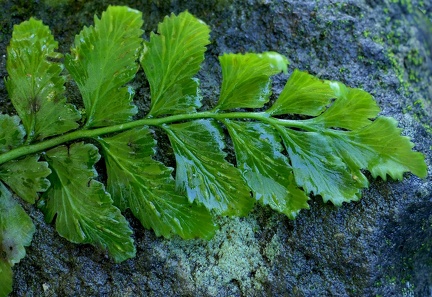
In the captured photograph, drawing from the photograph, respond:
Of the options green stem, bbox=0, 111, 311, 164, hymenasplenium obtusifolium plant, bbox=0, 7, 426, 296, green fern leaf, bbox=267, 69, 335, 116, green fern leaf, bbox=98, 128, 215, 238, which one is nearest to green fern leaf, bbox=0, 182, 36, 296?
hymenasplenium obtusifolium plant, bbox=0, 7, 426, 296

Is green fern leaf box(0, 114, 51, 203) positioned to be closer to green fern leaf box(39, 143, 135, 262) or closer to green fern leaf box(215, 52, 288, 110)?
green fern leaf box(39, 143, 135, 262)

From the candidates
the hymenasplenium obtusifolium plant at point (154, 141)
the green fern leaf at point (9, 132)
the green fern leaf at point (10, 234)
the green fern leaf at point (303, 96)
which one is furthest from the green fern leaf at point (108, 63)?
the green fern leaf at point (303, 96)

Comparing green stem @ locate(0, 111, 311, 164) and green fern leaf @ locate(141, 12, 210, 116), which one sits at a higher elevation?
green fern leaf @ locate(141, 12, 210, 116)

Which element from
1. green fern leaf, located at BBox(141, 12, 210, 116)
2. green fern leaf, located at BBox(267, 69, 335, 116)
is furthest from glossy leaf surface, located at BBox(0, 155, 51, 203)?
green fern leaf, located at BBox(267, 69, 335, 116)

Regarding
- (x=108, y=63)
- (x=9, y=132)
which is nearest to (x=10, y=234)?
(x=9, y=132)

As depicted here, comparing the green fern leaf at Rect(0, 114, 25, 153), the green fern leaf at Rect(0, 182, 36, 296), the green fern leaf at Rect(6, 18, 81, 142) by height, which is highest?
the green fern leaf at Rect(6, 18, 81, 142)

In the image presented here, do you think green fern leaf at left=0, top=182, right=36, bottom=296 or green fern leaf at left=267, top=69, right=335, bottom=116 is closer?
green fern leaf at left=0, top=182, right=36, bottom=296
